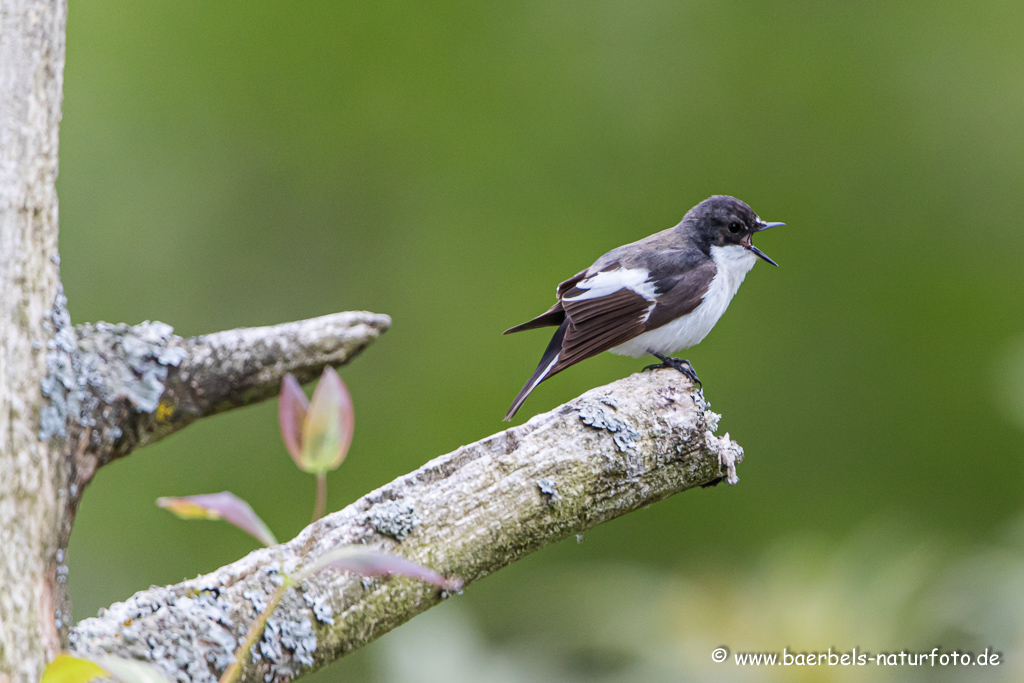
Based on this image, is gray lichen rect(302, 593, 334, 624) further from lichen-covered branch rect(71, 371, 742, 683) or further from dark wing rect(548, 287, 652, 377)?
dark wing rect(548, 287, 652, 377)

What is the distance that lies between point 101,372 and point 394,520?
0.44 m

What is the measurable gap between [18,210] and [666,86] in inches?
150

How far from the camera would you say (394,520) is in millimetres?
1181

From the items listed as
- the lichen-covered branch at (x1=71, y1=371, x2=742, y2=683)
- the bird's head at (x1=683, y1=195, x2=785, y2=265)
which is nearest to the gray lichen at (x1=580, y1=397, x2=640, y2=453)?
the lichen-covered branch at (x1=71, y1=371, x2=742, y2=683)

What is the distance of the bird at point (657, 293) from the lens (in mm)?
2029

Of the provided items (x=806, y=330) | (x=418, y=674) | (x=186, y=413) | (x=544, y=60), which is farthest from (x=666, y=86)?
(x=186, y=413)

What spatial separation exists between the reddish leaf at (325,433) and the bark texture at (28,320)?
17.1 inches

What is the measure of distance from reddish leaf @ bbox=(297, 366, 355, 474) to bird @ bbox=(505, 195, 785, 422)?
1208 millimetres

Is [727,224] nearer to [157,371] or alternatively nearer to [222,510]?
[157,371]

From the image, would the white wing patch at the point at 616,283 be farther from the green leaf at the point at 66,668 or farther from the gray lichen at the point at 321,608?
the green leaf at the point at 66,668

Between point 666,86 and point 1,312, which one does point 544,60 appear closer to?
point 666,86

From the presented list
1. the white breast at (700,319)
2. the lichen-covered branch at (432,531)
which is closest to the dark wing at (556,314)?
the white breast at (700,319)

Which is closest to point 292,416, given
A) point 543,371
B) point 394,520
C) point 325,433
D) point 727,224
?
point 325,433

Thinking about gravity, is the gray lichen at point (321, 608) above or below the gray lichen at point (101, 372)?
below
